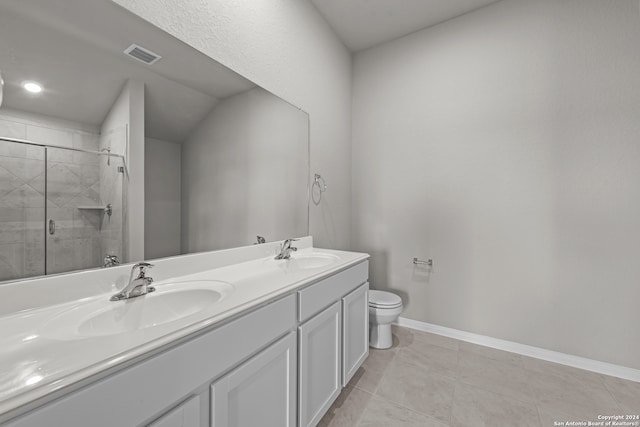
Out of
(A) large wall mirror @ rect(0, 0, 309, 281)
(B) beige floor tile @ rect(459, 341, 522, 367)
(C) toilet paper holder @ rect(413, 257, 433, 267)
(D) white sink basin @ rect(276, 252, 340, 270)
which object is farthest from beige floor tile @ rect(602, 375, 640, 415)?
(A) large wall mirror @ rect(0, 0, 309, 281)

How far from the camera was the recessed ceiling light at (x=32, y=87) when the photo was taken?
2.59 feet

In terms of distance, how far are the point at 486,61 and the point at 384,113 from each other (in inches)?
34.6

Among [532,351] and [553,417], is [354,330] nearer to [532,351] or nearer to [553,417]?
[553,417]

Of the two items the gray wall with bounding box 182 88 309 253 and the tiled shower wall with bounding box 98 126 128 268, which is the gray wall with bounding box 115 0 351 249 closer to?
the gray wall with bounding box 182 88 309 253

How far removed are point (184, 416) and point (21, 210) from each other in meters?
0.77

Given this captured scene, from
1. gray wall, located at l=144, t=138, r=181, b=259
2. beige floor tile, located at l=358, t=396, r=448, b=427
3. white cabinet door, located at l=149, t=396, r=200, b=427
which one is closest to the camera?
white cabinet door, located at l=149, t=396, r=200, b=427

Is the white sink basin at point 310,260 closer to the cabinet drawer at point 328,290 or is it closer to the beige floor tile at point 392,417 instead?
the cabinet drawer at point 328,290

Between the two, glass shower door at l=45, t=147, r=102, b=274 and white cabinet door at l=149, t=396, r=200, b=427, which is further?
glass shower door at l=45, t=147, r=102, b=274

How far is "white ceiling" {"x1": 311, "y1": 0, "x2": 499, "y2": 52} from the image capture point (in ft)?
6.73

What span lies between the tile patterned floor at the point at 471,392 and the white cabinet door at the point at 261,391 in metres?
0.53

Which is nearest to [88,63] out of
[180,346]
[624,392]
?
[180,346]

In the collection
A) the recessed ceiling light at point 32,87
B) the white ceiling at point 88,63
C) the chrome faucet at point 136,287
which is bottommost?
the chrome faucet at point 136,287

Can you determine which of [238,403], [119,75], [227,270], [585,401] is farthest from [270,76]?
[585,401]

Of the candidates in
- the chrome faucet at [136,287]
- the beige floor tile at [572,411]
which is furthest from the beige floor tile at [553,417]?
the chrome faucet at [136,287]
